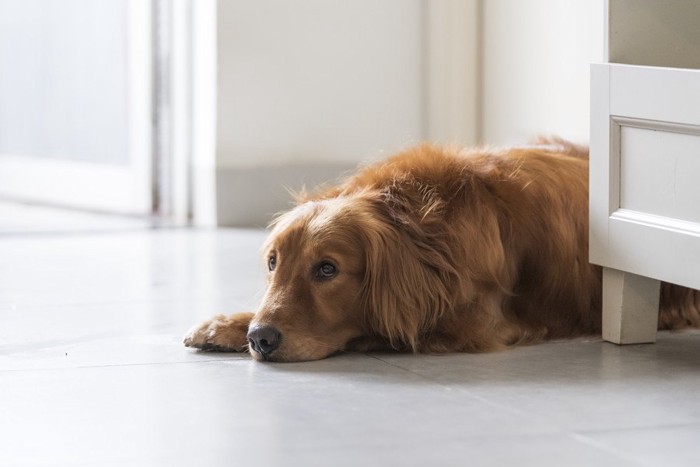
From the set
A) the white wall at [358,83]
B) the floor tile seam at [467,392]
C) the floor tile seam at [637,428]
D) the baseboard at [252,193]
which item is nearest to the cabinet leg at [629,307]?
the floor tile seam at [467,392]

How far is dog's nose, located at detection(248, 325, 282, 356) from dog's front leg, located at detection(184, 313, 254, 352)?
128mm

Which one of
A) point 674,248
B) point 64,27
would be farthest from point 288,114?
point 674,248

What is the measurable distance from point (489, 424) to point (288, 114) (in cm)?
301

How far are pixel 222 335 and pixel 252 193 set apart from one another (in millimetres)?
2261

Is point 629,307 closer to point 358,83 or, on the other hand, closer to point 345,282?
point 345,282

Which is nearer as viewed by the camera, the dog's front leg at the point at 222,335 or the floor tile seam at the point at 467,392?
the floor tile seam at the point at 467,392

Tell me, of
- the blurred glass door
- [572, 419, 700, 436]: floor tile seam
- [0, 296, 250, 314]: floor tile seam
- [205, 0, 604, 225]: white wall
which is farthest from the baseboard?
[572, 419, 700, 436]: floor tile seam

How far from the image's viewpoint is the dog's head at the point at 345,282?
2377 mm

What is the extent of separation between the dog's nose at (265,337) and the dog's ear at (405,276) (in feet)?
0.68

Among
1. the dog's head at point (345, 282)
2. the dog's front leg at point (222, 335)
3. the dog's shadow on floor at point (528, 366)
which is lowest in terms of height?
the dog's shadow on floor at point (528, 366)

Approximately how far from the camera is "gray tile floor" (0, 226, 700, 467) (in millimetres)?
1773

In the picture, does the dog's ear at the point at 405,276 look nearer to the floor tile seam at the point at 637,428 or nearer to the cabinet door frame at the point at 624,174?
the cabinet door frame at the point at 624,174

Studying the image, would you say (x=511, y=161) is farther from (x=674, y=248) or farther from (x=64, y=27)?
(x=64, y=27)

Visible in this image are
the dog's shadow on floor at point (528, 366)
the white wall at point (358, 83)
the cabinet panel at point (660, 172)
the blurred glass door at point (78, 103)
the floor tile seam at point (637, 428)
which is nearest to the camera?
the floor tile seam at point (637, 428)
